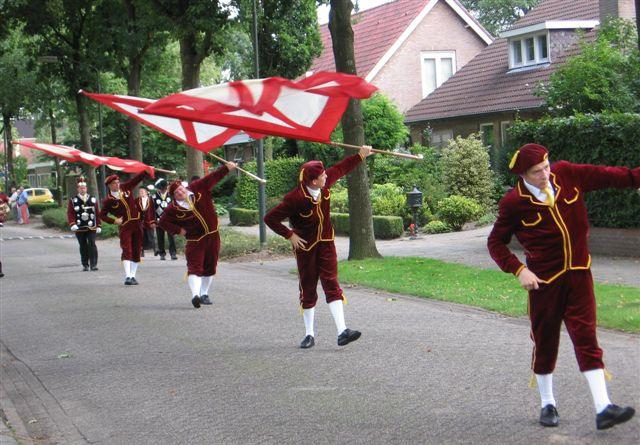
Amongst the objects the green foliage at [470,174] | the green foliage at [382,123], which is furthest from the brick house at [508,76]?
the green foliage at [470,174]

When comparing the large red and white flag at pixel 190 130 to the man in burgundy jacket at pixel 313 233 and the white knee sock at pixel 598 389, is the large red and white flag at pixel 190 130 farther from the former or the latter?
the white knee sock at pixel 598 389

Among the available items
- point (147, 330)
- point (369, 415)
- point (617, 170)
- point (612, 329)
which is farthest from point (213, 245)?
point (617, 170)

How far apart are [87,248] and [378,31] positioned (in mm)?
28551

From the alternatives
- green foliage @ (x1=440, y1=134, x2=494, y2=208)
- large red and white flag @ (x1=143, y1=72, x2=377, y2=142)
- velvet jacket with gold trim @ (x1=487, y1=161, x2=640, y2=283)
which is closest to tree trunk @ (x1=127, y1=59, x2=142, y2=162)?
green foliage @ (x1=440, y1=134, x2=494, y2=208)

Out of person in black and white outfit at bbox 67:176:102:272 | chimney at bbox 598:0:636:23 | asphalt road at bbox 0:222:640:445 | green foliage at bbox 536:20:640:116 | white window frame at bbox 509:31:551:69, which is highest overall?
chimney at bbox 598:0:636:23

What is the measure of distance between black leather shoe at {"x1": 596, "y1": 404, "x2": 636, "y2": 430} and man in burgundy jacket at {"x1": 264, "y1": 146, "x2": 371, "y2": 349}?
3716 millimetres

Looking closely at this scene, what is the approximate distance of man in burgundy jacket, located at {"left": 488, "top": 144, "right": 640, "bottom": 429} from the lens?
592cm

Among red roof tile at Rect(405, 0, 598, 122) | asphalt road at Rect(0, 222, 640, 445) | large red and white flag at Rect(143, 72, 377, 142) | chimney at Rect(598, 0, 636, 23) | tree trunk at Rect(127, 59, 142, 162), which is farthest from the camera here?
red roof tile at Rect(405, 0, 598, 122)

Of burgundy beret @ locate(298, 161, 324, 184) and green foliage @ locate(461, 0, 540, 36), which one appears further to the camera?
green foliage @ locate(461, 0, 540, 36)

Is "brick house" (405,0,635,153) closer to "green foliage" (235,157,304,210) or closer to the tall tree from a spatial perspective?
"green foliage" (235,157,304,210)

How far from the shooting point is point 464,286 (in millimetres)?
13625

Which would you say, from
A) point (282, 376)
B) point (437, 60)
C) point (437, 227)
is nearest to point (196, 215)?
point (282, 376)

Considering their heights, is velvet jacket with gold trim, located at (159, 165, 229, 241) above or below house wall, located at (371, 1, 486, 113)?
below

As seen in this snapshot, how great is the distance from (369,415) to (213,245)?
21.7ft
